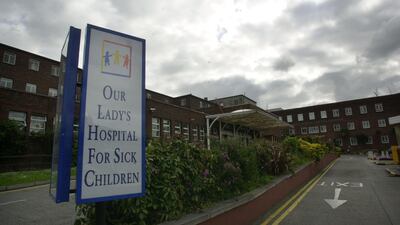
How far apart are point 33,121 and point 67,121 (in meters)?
21.9

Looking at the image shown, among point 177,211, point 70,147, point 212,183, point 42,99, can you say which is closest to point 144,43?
point 70,147

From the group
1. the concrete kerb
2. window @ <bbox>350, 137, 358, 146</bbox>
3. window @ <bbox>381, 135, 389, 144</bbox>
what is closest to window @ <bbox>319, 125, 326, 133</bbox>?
window @ <bbox>350, 137, 358, 146</bbox>

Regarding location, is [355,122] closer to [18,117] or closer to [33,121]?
[33,121]

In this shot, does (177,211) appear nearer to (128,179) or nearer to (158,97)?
(128,179)

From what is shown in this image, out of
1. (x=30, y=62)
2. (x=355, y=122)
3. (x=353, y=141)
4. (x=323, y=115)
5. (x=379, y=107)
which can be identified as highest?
(x=30, y=62)

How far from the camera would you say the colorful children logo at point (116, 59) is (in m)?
2.89

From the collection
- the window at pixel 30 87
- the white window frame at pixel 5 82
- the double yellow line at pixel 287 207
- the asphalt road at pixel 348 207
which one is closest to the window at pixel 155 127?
the double yellow line at pixel 287 207

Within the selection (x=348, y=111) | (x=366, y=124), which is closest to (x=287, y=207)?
(x=366, y=124)

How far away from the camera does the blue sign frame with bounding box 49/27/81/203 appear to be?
8.48 feet

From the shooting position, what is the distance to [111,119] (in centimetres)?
284

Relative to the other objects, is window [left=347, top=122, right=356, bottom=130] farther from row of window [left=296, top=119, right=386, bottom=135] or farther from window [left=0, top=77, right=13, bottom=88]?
window [left=0, top=77, right=13, bottom=88]

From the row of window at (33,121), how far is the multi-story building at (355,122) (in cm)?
5347

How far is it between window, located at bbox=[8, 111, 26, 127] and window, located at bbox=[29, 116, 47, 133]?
A: 638 mm

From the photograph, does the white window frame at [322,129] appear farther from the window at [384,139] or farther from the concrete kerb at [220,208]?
the concrete kerb at [220,208]
